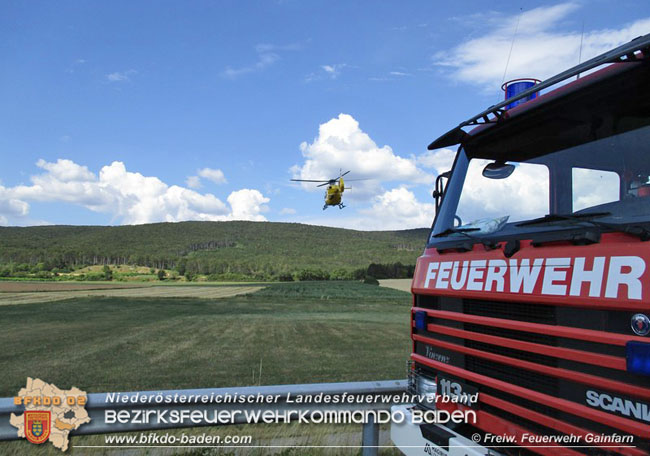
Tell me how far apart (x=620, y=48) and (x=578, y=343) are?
1475mm

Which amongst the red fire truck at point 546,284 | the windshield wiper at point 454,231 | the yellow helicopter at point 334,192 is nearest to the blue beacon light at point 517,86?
the red fire truck at point 546,284

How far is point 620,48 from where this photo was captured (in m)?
2.46

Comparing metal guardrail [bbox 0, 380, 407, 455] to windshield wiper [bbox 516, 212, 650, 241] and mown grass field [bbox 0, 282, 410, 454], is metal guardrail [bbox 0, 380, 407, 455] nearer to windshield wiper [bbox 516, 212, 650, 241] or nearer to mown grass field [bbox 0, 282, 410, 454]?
mown grass field [bbox 0, 282, 410, 454]

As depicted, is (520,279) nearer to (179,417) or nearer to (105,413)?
(179,417)

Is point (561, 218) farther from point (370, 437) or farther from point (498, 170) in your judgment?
point (370, 437)

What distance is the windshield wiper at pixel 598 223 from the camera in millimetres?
2193

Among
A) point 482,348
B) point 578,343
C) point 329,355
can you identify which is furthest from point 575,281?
point 329,355

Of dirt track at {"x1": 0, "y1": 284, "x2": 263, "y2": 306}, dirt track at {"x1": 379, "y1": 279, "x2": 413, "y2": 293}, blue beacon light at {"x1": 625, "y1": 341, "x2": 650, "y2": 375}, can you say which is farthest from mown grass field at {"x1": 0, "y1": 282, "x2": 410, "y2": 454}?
dirt track at {"x1": 379, "y1": 279, "x2": 413, "y2": 293}

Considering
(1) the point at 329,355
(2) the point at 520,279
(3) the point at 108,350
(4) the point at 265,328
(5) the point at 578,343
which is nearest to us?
(5) the point at 578,343

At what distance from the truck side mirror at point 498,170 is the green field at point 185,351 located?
7862 mm

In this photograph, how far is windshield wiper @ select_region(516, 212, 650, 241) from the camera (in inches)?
86.4

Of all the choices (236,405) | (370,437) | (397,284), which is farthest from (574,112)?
(397,284)

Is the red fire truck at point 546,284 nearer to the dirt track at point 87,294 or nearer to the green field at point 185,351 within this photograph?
the green field at point 185,351

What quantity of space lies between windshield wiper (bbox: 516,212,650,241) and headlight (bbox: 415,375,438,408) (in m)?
1.29
